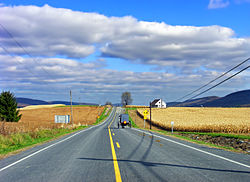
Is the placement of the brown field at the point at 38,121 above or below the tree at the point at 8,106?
below

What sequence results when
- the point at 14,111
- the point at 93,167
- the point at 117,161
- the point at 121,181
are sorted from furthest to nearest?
the point at 14,111 < the point at 117,161 < the point at 93,167 < the point at 121,181

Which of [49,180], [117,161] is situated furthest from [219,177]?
[49,180]

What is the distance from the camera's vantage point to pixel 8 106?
55.6m

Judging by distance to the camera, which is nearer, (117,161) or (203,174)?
(203,174)

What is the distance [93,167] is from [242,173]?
4.69 metres

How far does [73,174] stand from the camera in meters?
7.43

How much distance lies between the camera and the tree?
54.8m

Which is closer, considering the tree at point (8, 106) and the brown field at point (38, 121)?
the brown field at point (38, 121)

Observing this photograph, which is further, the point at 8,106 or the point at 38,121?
the point at 38,121

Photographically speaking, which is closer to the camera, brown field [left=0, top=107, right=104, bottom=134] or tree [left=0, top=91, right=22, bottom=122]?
brown field [left=0, top=107, right=104, bottom=134]

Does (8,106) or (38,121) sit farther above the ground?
(8,106)

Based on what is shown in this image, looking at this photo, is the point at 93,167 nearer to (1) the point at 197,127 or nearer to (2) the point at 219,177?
(2) the point at 219,177

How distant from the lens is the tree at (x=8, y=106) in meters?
54.8

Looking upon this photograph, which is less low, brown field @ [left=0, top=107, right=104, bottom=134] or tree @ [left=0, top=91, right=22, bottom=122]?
tree @ [left=0, top=91, right=22, bottom=122]
